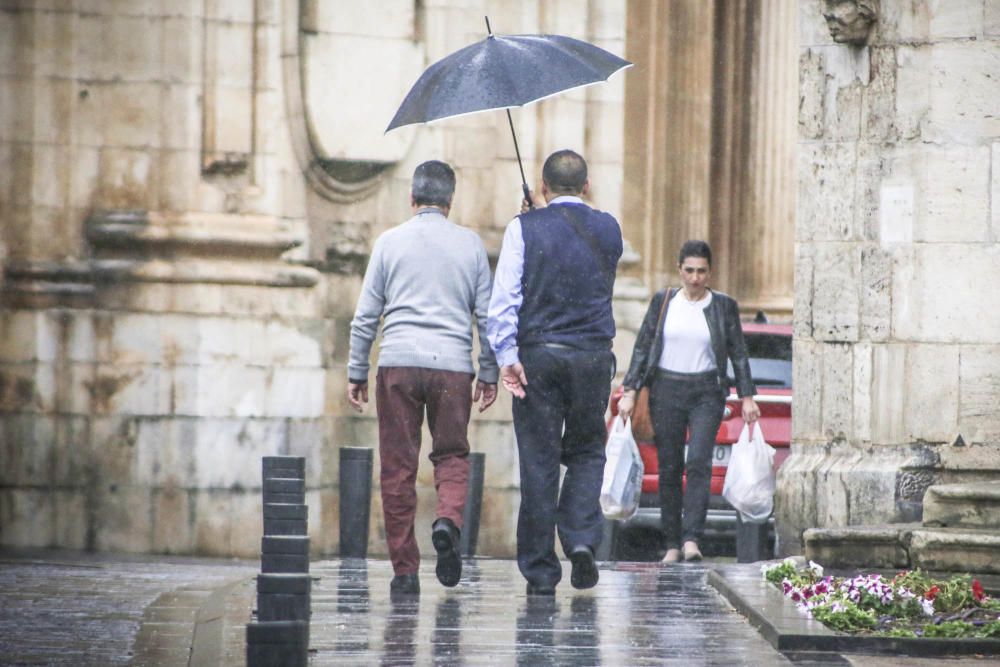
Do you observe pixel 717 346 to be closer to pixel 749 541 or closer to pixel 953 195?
pixel 749 541

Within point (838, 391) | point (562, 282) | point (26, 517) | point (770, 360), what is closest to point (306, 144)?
point (26, 517)

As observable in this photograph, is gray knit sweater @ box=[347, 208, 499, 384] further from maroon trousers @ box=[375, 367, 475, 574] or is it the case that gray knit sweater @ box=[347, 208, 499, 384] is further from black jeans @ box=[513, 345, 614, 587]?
black jeans @ box=[513, 345, 614, 587]

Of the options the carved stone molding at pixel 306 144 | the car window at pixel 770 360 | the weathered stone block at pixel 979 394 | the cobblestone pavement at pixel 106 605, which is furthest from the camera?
the carved stone molding at pixel 306 144

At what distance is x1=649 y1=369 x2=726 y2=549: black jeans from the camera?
1233 cm

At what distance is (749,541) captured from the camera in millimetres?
12797

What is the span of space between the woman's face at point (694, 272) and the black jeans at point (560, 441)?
8.87 ft

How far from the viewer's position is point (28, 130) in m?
15.8

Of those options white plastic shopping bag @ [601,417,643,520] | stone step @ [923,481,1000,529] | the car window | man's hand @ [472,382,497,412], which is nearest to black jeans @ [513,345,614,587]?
man's hand @ [472,382,497,412]

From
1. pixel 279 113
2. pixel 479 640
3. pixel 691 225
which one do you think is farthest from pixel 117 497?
pixel 479 640

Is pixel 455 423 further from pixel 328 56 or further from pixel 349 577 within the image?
pixel 328 56

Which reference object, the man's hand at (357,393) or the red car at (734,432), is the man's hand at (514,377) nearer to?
the man's hand at (357,393)

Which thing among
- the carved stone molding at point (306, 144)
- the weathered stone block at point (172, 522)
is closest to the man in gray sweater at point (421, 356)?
the weathered stone block at point (172, 522)

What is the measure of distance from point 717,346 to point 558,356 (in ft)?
9.27

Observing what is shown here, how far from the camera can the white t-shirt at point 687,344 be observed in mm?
12344
